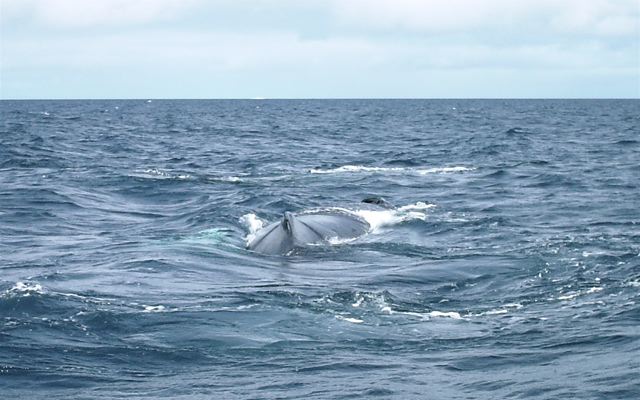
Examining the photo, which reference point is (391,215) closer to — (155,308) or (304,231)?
(304,231)

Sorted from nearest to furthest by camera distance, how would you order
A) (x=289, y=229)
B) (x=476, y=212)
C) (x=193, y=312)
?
1. (x=193, y=312)
2. (x=289, y=229)
3. (x=476, y=212)

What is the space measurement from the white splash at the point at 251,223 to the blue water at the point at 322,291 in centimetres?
9

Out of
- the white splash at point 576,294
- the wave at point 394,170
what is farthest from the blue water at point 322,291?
the wave at point 394,170

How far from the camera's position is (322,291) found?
61.5 ft

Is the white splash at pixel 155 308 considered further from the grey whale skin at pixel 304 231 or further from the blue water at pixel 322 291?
the grey whale skin at pixel 304 231

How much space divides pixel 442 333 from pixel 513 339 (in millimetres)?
1142

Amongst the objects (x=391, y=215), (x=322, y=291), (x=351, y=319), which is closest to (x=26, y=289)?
(x=322, y=291)

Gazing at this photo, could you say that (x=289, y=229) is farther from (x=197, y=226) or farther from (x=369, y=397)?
(x=369, y=397)

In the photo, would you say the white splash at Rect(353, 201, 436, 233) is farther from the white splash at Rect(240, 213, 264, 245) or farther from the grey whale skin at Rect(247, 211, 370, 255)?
the white splash at Rect(240, 213, 264, 245)

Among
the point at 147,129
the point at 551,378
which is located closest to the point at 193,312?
the point at 551,378

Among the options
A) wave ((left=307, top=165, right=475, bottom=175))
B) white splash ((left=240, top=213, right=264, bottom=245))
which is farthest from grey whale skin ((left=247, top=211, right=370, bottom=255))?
wave ((left=307, top=165, right=475, bottom=175))

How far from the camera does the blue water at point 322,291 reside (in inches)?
519

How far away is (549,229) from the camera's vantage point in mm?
Answer: 27719

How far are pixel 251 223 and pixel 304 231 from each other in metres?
4.96
